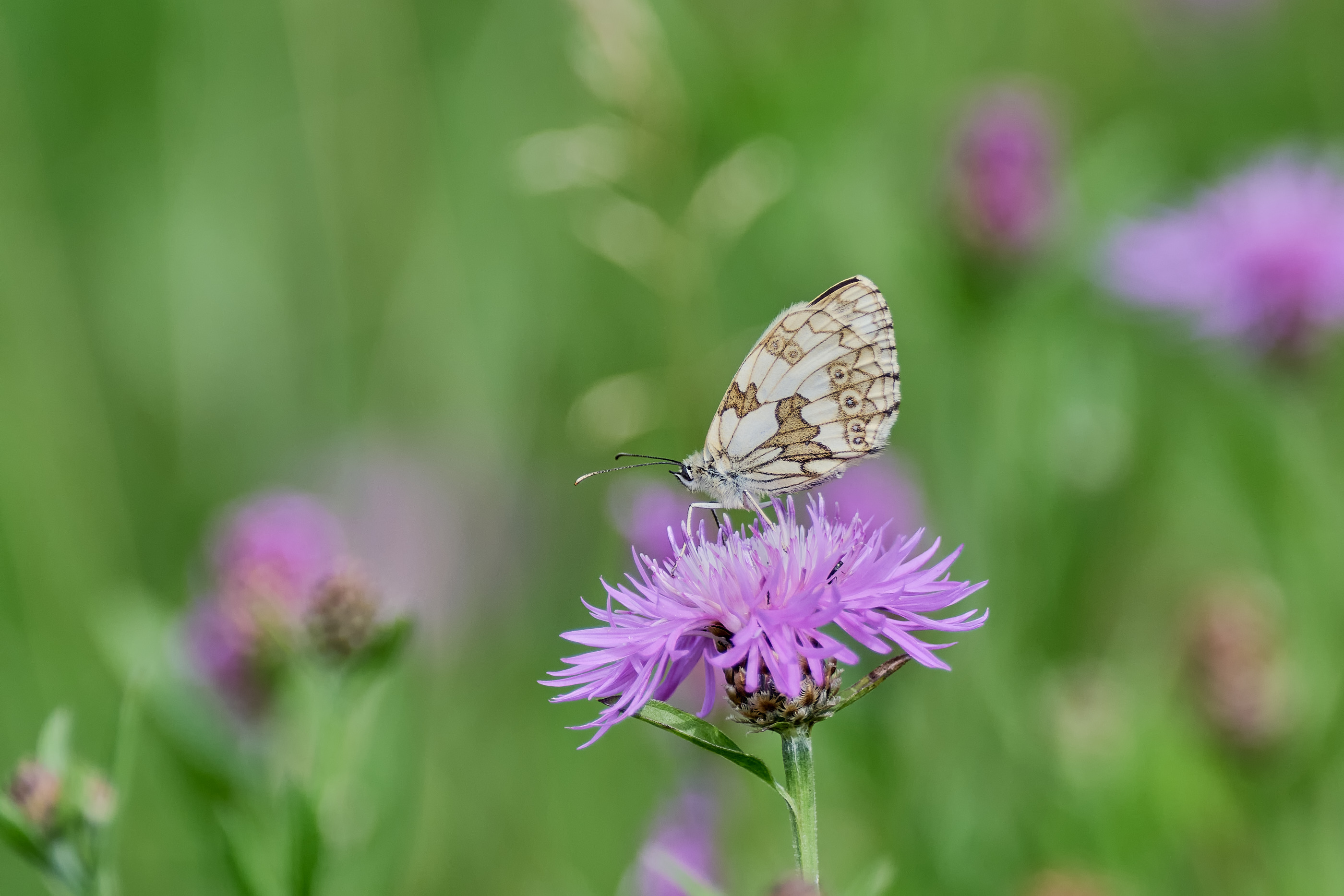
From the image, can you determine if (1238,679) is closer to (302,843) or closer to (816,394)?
(816,394)

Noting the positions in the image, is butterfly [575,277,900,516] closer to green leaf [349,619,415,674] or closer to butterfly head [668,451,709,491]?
butterfly head [668,451,709,491]

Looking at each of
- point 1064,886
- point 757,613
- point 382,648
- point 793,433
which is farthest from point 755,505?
point 1064,886

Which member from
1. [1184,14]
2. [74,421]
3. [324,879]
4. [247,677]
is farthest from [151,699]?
[1184,14]

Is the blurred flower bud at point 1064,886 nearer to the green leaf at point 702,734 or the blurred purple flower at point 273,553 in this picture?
the green leaf at point 702,734

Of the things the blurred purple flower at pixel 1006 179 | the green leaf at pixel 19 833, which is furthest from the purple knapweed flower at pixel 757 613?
the blurred purple flower at pixel 1006 179

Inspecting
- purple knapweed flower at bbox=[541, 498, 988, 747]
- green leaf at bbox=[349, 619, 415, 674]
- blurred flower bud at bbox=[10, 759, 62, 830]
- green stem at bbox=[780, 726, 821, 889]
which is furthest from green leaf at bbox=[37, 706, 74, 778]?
green stem at bbox=[780, 726, 821, 889]
